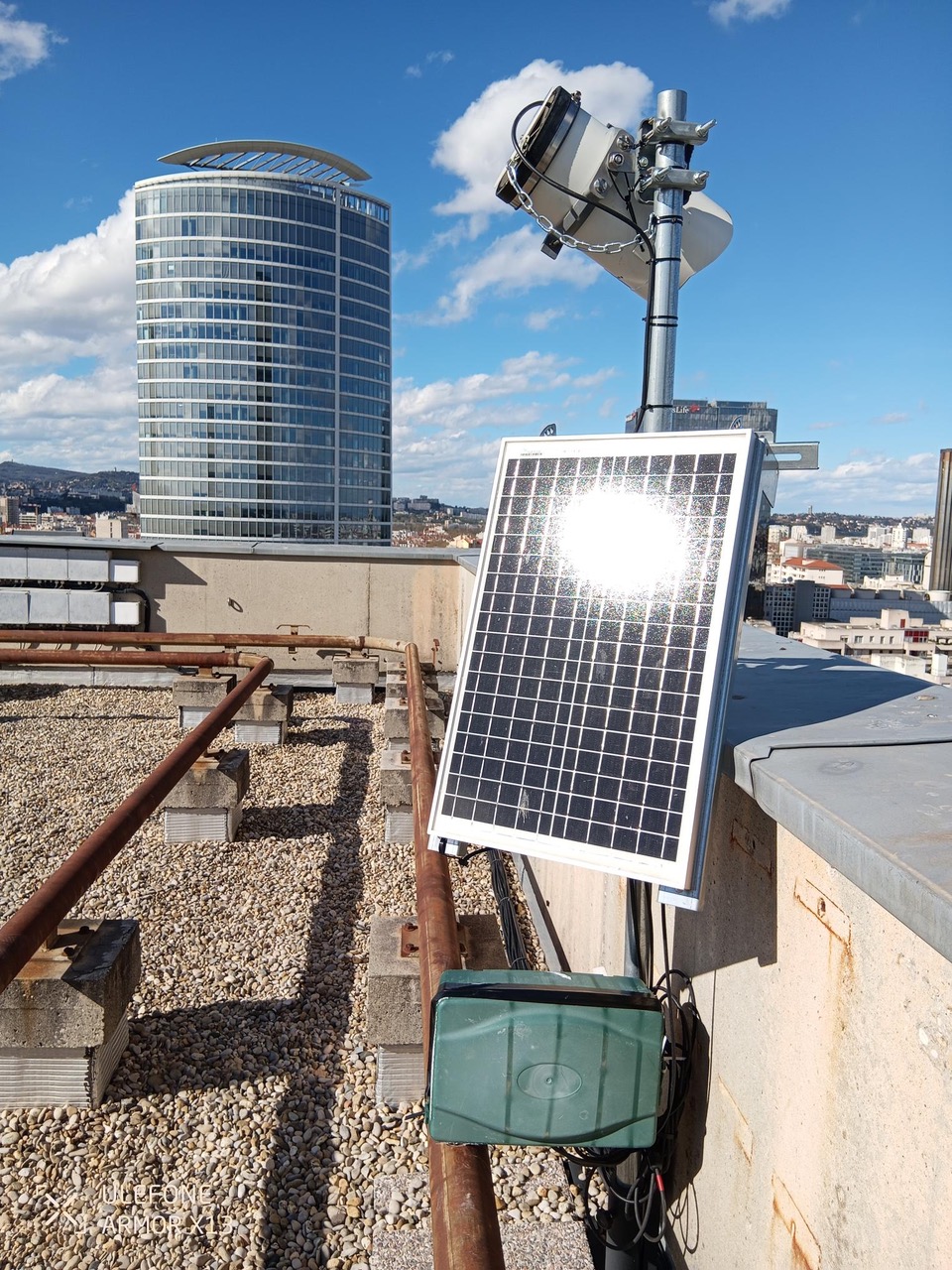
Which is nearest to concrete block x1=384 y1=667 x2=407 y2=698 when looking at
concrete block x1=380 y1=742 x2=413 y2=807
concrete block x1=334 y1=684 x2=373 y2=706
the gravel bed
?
concrete block x1=334 y1=684 x2=373 y2=706

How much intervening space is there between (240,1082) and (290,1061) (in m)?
0.26

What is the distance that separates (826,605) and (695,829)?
80515 millimetres

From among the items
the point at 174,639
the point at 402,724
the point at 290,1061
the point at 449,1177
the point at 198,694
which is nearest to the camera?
the point at 449,1177

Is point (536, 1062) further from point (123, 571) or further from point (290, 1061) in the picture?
point (123, 571)

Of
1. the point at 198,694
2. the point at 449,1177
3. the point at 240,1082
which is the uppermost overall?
the point at 449,1177

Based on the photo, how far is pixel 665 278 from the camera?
3.32 metres

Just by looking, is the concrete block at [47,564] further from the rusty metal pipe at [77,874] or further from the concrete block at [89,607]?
the rusty metal pipe at [77,874]

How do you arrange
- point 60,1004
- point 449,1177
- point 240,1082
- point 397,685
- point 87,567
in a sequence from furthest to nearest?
point 87,567
point 397,685
point 240,1082
point 60,1004
point 449,1177

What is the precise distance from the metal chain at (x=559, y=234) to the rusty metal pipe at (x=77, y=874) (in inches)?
147

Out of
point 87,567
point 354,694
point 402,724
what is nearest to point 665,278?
point 402,724

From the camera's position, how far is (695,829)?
2.13 m

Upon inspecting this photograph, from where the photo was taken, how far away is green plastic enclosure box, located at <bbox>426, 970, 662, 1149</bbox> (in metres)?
2.31

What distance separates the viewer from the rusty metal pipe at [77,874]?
126 inches

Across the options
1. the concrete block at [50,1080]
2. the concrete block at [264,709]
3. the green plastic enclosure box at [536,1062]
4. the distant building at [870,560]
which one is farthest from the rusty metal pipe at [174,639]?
the distant building at [870,560]
